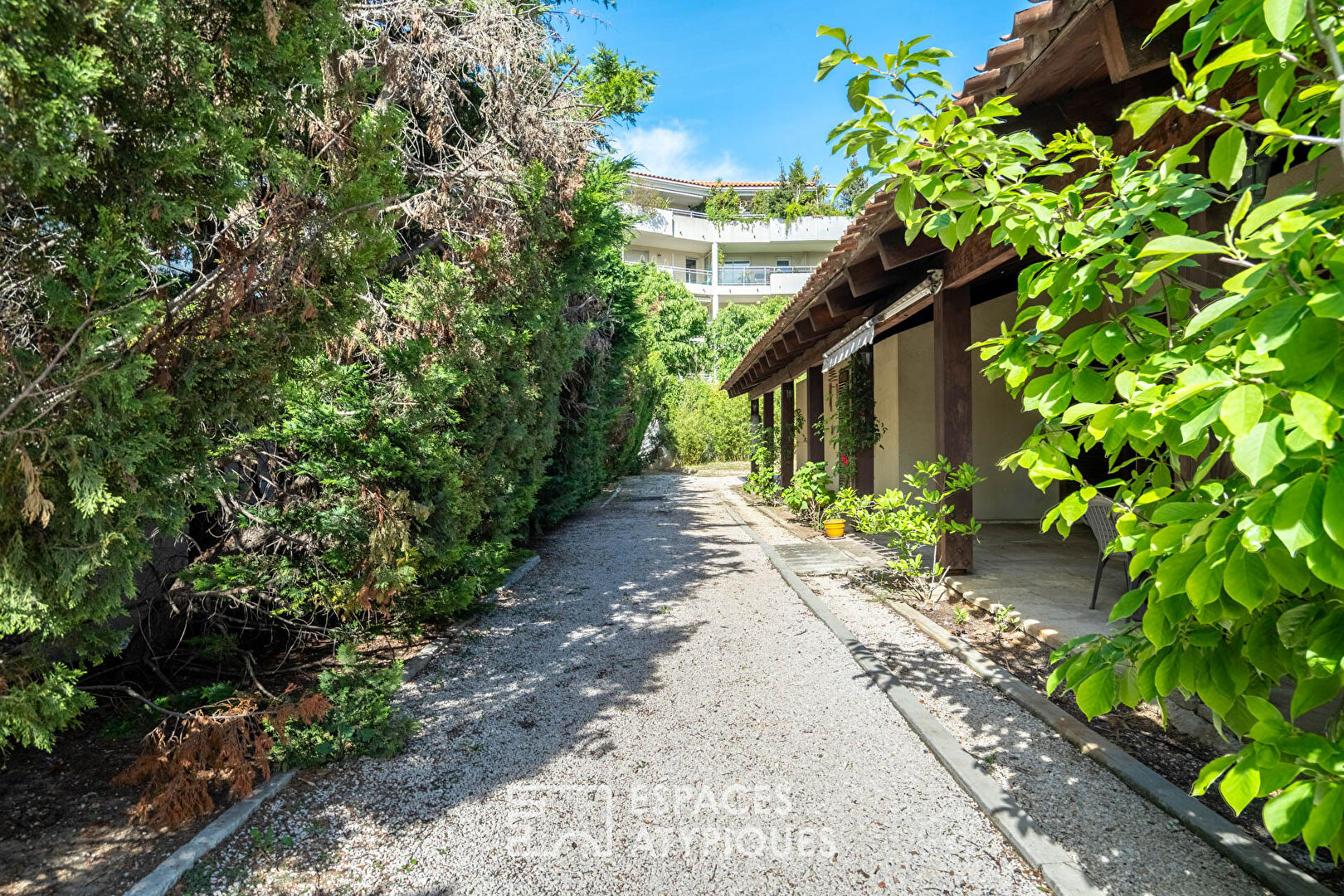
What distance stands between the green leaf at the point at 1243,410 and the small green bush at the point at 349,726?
3631 millimetres

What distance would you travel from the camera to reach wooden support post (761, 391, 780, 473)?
1603 centimetres

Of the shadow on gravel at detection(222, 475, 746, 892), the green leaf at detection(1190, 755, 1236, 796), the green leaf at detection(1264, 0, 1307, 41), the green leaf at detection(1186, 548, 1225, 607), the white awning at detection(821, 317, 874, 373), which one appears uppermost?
the white awning at detection(821, 317, 874, 373)

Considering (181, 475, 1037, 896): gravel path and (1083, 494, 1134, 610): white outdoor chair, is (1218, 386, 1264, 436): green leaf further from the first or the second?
(1083, 494, 1134, 610): white outdoor chair

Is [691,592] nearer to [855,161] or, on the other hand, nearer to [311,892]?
[311,892]

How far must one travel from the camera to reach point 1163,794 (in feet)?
8.79

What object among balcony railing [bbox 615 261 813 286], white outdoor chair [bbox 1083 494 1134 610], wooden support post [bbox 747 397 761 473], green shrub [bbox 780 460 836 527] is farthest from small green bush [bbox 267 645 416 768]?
balcony railing [bbox 615 261 813 286]

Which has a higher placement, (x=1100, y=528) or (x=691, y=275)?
(x=691, y=275)

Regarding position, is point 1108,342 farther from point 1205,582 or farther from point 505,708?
point 505,708

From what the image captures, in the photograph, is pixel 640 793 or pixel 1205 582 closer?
pixel 1205 582

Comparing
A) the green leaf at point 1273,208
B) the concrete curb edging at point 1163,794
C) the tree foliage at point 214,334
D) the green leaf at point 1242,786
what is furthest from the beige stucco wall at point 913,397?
the green leaf at point 1273,208

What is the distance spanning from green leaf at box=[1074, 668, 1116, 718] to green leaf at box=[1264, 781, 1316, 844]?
0.42 m

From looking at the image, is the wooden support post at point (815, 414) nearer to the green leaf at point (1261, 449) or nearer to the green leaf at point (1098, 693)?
the green leaf at point (1098, 693)

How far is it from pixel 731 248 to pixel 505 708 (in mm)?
35969

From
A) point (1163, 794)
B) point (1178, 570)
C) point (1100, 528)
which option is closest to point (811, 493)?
point (1100, 528)
